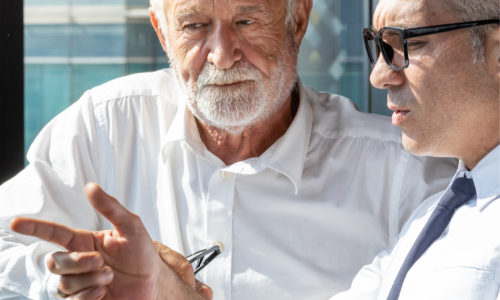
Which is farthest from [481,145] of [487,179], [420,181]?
[420,181]

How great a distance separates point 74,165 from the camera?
2010 millimetres

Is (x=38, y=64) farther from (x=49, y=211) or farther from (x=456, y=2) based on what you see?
(x=456, y=2)

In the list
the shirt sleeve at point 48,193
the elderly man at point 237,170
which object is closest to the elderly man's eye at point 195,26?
the elderly man at point 237,170

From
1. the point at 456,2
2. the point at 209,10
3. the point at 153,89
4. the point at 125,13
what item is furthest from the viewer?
the point at 125,13

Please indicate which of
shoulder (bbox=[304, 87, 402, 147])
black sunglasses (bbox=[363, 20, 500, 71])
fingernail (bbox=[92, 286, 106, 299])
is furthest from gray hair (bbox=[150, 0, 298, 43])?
fingernail (bbox=[92, 286, 106, 299])

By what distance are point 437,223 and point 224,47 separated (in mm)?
986

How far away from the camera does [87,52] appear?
306cm

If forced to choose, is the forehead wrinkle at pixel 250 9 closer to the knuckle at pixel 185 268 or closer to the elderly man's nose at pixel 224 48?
the elderly man's nose at pixel 224 48

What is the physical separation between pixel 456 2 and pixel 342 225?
919mm

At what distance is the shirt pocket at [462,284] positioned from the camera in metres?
1.16

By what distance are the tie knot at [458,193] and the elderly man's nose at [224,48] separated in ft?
Answer: 2.98

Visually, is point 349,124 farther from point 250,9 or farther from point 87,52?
point 87,52

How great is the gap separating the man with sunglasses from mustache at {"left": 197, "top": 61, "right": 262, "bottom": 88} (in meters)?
0.57

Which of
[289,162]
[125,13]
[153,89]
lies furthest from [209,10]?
[125,13]
